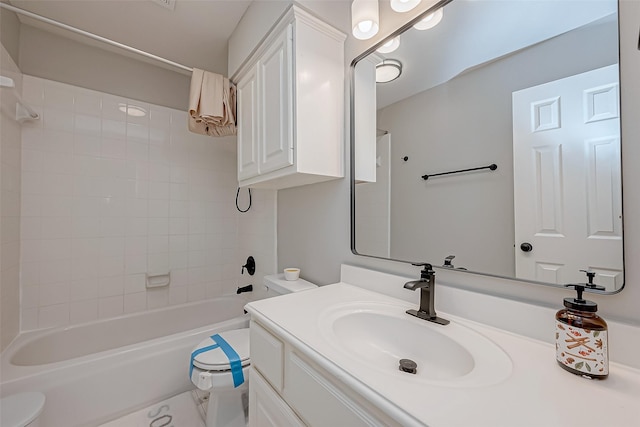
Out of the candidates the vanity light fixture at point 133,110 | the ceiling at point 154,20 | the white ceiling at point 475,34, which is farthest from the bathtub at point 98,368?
the ceiling at point 154,20

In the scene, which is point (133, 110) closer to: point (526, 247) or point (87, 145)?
point (87, 145)

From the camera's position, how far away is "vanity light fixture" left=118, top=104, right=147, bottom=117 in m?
1.97

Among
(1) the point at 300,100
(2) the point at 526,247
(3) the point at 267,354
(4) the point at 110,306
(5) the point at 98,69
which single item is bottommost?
(4) the point at 110,306

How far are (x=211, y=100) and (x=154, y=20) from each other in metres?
0.68

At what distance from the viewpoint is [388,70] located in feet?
3.59

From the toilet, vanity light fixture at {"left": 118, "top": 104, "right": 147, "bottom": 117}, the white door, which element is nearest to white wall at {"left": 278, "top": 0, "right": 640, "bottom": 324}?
the white door

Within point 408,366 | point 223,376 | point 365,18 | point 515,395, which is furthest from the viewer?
point 223,376

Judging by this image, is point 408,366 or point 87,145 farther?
point 87,145

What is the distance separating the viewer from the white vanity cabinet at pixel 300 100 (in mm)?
1109

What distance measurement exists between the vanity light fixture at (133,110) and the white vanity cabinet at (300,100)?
133cm

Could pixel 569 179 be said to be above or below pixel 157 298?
above

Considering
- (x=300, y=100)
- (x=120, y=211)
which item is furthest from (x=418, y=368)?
(x=120, y=211)

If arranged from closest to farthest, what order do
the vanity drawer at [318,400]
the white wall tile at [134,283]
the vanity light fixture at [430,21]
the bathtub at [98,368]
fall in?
the vanity drawer at [318,400] → the vanity light fixture at [430,21] → the bathtub at [98,368] → the white wall tile at [134,283]

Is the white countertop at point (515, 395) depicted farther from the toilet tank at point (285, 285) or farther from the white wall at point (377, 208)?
the toilet tank at point (285, 285)
